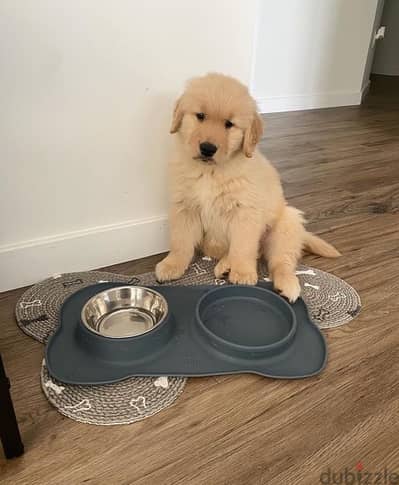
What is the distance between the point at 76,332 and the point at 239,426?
0.50 meters

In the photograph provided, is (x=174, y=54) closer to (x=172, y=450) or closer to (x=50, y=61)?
(x=50, y=61)

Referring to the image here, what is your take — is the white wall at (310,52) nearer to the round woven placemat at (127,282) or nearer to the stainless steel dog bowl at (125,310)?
→ the round woven placemat at (127,282)

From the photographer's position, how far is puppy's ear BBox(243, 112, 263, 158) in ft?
4.59

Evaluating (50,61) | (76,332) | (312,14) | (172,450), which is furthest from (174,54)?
(312,14)

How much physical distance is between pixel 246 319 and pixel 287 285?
188 millimetres

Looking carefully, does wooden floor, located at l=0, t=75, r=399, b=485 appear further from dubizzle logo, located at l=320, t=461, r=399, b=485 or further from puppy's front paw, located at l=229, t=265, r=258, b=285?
puppy's front paw, located at l=229, t=265, r=258, b=285

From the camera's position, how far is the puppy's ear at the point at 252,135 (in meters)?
1.40

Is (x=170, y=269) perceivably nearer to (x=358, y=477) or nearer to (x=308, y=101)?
(x=358, y=477)

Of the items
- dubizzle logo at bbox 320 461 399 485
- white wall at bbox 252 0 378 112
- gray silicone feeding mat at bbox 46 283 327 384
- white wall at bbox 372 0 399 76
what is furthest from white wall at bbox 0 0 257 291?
white wall at bbox 372 0 399 76

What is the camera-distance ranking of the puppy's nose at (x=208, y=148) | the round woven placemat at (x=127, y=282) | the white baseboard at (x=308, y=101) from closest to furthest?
the round woven placemat at (x=127, y=282) → the puppy's nose at (x=208, y=148) → the white baseboard at (x=308, y=101)

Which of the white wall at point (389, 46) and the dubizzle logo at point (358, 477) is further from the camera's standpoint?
the white wall at point (389, 46)

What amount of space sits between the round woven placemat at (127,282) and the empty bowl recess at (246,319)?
5.6 inches

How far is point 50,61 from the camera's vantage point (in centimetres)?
133

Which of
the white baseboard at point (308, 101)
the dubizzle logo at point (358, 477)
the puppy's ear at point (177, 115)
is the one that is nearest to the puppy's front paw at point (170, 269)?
the puppy's ear at point (177, 115)
